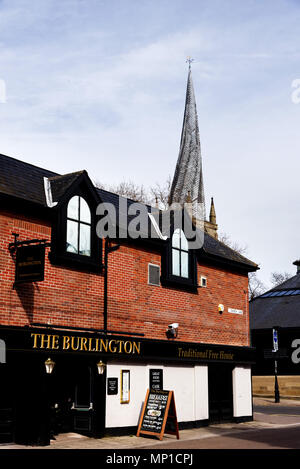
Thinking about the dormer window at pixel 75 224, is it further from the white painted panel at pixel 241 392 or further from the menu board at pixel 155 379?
the white painted panel at pixel 241 392

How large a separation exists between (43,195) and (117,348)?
16.6ft

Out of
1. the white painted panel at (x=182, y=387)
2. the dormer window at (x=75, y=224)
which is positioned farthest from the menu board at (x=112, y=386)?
the dormer window at (x=75, y=224)

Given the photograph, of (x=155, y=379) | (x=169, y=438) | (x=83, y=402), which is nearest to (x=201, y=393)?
(x=155, y=379)

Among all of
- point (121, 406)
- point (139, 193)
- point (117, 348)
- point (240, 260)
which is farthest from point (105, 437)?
point (139, 193)

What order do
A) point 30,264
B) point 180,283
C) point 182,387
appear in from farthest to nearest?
point 180,283 → point 182,387 → point 30,264

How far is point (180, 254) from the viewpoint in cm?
2105

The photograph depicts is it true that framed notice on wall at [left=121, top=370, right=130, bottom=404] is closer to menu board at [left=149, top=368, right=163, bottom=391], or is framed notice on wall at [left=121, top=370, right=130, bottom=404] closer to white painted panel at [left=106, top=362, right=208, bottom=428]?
white painted panel at [left=106, top=362, right=208, bottom=428]

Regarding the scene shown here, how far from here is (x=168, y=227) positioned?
20.7 m

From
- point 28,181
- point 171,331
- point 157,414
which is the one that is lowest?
point 157,414

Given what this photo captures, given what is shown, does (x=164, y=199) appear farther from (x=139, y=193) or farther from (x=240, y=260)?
(x=240, y=260)

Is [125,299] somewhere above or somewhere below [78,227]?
below

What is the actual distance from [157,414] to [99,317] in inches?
133

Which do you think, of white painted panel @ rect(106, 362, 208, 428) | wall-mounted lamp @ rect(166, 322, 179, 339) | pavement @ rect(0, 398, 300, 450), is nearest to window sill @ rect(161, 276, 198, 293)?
wall-mounted lamp @ rect(166, 322, 179, 339)

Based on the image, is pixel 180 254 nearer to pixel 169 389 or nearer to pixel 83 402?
pixel 169 389
